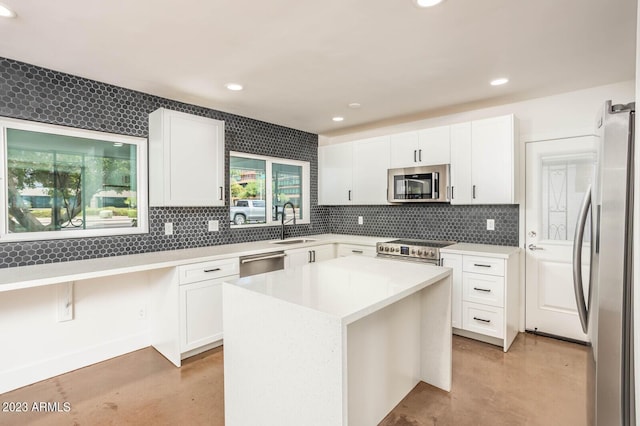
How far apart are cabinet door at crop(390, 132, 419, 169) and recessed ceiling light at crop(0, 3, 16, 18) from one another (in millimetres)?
3517

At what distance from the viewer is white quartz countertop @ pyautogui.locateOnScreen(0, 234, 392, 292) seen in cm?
212

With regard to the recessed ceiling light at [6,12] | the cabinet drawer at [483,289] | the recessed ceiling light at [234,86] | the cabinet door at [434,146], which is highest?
the recessed ceiling light at [234,86]

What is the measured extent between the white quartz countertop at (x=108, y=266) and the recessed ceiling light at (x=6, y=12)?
1582 millimetres

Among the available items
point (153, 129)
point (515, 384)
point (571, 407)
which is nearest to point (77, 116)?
point (153, 129)

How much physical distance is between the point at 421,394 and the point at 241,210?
2.81 meters

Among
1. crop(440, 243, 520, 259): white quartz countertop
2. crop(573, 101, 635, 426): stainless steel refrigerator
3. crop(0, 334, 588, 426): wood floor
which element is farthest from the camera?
crop(440, 243, 520, 259): white quartz countertop

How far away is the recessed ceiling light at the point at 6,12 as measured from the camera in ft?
5.95

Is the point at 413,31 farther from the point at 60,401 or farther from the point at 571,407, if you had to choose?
the point at 60,401

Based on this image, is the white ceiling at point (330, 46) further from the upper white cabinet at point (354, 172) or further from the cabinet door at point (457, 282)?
the cabinet door at point (457, 282)

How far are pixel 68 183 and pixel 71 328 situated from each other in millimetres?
1241

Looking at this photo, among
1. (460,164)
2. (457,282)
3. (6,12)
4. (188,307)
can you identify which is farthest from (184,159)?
(457,282)

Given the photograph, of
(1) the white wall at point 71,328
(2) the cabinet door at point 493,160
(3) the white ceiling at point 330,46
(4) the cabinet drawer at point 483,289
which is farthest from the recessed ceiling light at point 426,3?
(1) the white wall at point 71,328

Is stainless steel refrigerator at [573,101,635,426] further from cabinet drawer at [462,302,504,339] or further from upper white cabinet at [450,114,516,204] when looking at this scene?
upper white cabinet at [450,114,516,204]

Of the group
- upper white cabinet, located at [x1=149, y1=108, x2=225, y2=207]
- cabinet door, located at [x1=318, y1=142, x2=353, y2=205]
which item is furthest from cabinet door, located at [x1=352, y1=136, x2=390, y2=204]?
upper white cabinet, located at [x1=149, y1=108, x2=225, y2=207]
